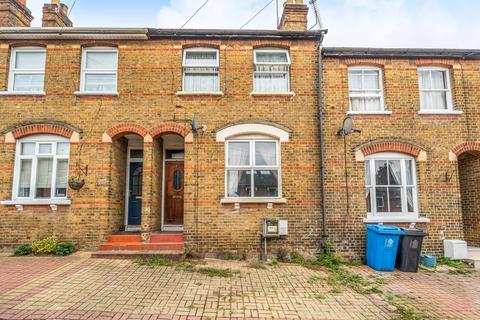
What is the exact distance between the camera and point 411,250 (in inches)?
281

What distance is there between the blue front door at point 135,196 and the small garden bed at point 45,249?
205 centimetres

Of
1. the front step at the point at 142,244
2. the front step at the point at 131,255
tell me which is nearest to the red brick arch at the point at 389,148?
the front step at the point at 142,244

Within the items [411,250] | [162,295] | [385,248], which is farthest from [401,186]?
[162,295]

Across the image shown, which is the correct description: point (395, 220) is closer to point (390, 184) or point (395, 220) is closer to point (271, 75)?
point (390, 184)

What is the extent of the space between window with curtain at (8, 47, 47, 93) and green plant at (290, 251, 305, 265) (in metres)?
8.69

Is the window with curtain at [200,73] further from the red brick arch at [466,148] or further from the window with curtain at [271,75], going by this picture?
the red brick arch at [466,148]

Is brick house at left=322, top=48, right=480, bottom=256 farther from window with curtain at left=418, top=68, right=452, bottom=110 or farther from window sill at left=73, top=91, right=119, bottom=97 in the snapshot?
window sill at left=73, top=91, right=119, bottom=97

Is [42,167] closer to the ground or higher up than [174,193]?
higher up

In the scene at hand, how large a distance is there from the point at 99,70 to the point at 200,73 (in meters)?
3.03

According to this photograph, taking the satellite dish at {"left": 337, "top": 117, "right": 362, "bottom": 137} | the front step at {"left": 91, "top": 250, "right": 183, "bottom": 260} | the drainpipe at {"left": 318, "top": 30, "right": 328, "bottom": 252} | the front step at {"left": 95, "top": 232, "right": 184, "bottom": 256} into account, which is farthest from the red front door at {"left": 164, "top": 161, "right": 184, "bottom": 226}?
the satellite dish at {"left": 337, "top": 117, "right": 362, "bottom": 137}

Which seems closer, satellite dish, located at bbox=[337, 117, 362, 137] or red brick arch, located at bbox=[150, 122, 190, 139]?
satellite dish, located at bbox=[337, 117, 362, 137]

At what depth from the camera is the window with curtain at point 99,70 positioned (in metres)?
8.64

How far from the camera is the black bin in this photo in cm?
710

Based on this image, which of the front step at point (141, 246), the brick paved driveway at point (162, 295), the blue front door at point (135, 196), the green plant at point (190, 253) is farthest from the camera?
the blue front door at point (135, 196)
